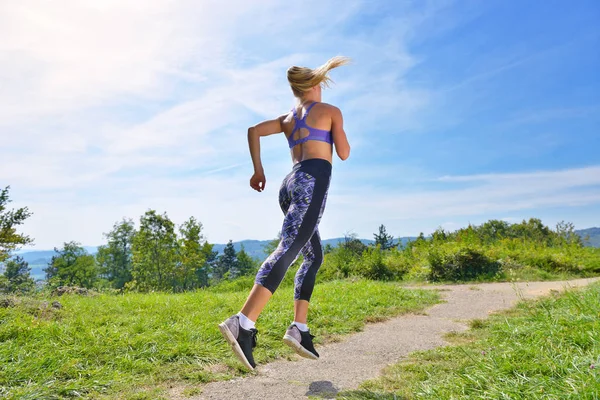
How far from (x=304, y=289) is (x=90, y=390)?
5.88 ft

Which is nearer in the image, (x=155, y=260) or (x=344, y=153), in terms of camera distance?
(x=344, y=153)

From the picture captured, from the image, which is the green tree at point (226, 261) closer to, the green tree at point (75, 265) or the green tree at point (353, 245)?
the green tree at point (75, 265)

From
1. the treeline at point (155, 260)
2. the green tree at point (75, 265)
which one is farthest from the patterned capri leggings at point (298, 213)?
the green tree at point (75, 265)

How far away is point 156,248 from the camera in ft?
122

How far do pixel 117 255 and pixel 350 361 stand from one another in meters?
55.2

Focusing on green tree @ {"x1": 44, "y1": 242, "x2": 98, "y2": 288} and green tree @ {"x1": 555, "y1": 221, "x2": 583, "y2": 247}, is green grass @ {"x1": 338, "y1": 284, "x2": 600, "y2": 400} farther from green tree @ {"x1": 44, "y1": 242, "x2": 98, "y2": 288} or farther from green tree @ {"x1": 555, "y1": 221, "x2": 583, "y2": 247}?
green tree @ {"x1": 44, "y1": 242, "x2": 98, "y2": 288}

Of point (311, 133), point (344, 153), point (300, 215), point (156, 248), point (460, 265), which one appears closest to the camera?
point (300, 215)

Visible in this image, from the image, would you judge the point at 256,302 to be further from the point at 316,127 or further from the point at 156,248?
the point at 156,248

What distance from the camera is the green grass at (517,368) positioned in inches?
94.5

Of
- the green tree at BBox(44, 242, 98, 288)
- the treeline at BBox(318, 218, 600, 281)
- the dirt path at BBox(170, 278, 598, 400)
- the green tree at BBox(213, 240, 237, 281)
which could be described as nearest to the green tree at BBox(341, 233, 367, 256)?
the treeline at BBox(318, 218, 600, 281)

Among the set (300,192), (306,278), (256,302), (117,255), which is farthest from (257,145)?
(117,255)

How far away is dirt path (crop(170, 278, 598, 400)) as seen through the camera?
335 centimetres

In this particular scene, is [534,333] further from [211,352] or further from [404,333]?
[211,352]

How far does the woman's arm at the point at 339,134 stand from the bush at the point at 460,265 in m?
9.31
